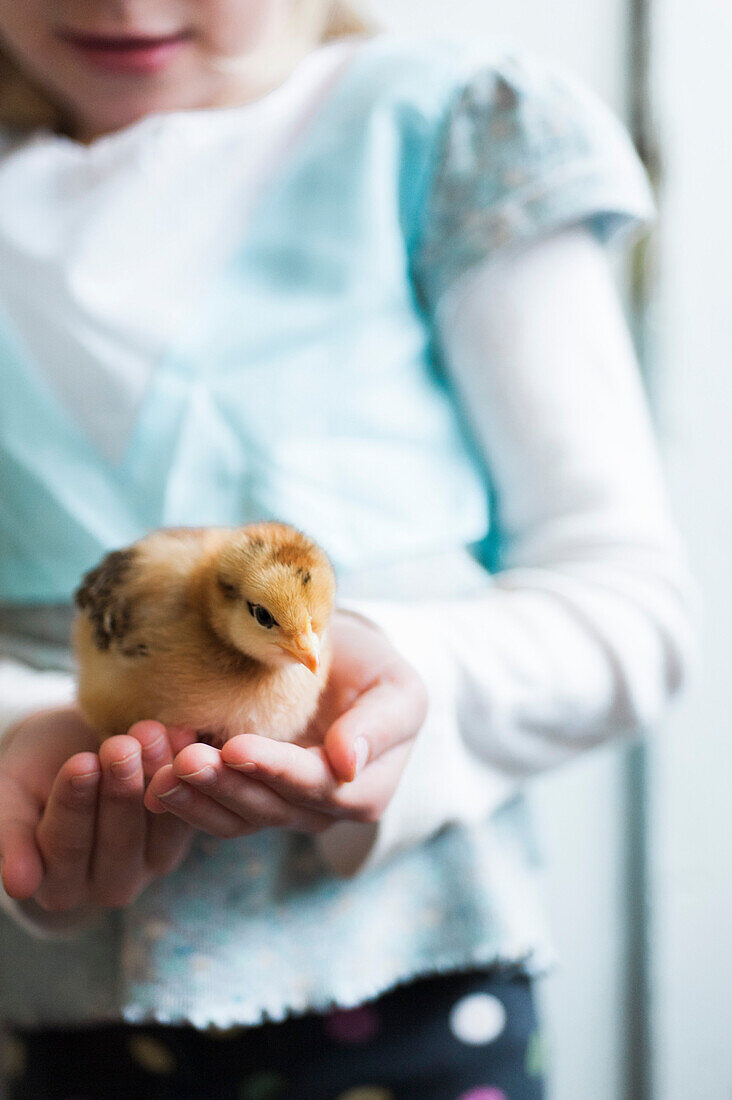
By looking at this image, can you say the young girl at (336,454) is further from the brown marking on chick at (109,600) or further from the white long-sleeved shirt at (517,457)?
the brown marking on chick at (109,600)

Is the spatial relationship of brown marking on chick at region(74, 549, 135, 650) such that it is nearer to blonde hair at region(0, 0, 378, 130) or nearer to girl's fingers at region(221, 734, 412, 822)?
girl's fingers at region(221, 734, 412, 822)

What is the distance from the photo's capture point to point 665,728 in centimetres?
92

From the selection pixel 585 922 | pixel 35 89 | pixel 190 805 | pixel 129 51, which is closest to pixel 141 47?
pixel 129 51

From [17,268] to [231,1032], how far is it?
0.47 meters

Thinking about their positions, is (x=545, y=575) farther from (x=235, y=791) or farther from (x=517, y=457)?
(x=235, y=791)

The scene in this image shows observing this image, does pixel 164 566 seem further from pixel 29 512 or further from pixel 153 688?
pixel 29 512

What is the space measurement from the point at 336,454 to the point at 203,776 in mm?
249

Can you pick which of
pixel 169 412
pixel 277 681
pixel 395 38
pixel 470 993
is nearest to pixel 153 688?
pixel 277 681

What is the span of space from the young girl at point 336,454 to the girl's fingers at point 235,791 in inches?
4.6

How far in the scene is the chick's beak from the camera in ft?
1.13

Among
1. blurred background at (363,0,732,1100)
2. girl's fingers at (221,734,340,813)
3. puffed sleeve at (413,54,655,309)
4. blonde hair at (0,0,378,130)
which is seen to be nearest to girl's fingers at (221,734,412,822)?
girl's fingers at (221,734,340,813)

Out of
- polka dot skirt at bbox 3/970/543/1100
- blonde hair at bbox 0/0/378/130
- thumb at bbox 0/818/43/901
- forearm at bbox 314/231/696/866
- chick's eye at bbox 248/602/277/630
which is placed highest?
blonde hair at bbox 0/0/378/130

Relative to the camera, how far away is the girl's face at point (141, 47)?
485mm

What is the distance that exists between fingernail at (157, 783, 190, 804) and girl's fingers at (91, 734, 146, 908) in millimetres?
18
